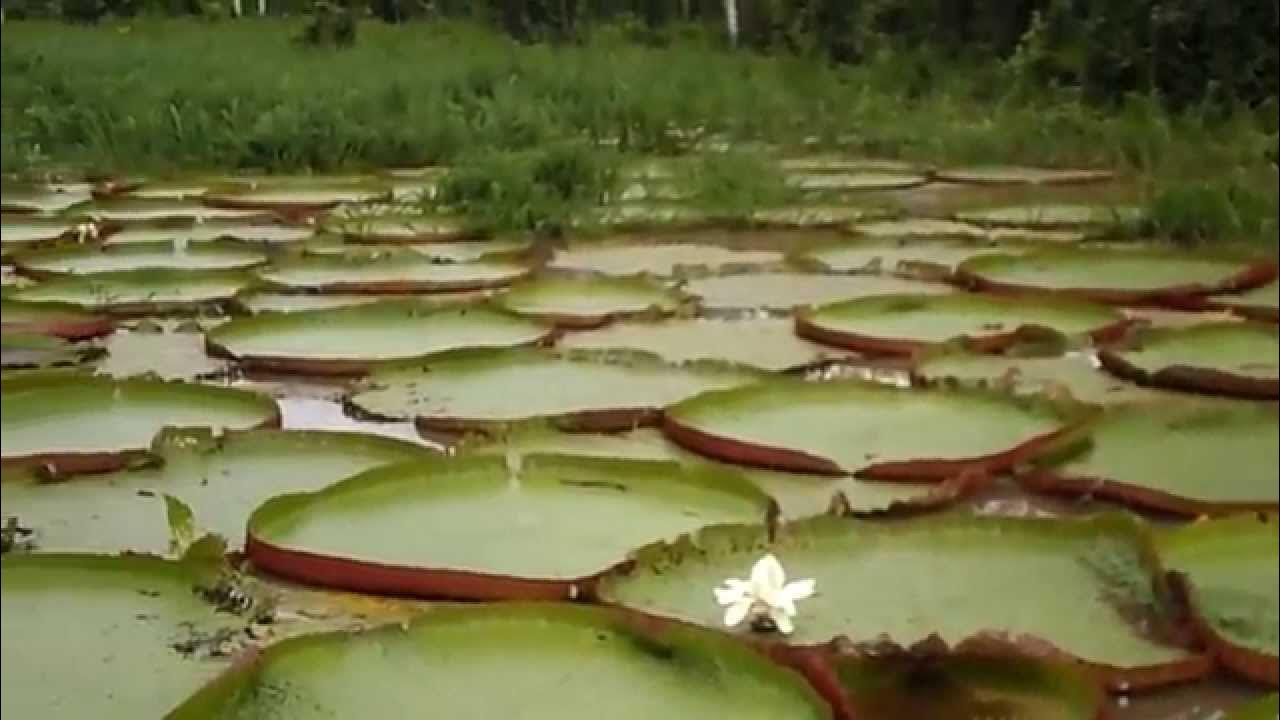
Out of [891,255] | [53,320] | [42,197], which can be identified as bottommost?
[891,255]

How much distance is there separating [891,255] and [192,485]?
4.24 ft

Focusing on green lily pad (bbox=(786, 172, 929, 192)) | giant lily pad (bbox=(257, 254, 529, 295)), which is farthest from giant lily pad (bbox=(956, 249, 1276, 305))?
giant lily pad (bbox=(257, 254, 529, 295))

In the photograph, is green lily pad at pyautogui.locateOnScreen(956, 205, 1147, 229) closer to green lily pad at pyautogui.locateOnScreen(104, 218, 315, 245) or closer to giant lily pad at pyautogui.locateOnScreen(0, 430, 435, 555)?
green lily pad at pyautogui.locateOnScreen(104, 218, 315, 245)

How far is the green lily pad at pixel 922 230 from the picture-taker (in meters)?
2.47

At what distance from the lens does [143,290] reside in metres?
1.92

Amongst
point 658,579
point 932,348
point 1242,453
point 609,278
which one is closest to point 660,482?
point 658,579

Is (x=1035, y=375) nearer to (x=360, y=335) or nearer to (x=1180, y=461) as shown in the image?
(x=1180, y=461)

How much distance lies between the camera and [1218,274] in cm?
201

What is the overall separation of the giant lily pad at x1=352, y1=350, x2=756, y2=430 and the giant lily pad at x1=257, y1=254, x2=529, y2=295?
1.45ft

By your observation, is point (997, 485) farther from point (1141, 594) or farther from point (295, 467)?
point (295, 467)

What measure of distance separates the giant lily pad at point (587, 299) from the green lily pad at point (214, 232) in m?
0.36

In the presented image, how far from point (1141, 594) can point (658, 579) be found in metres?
0.25

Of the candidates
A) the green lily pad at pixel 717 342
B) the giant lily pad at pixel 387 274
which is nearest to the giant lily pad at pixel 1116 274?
the green lily pad at pixel 717 342

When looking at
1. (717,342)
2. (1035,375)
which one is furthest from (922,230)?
(1035,375)
